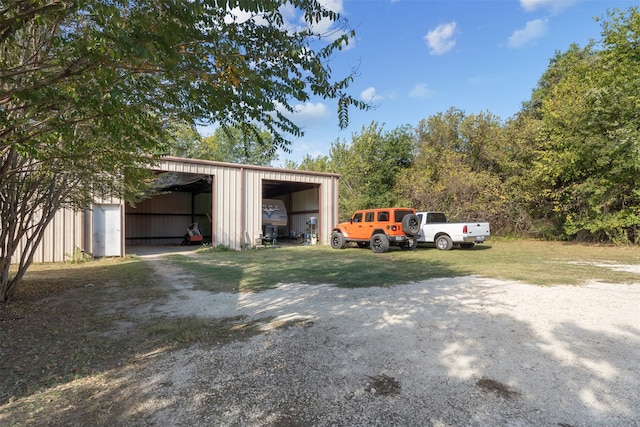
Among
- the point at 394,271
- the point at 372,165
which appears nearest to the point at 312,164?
the point at 372,165

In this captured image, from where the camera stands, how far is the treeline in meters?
15.0

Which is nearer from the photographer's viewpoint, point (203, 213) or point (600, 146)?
point (600, 146)

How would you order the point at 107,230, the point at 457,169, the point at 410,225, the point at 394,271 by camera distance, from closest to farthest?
the point at 394,271, the point at 410,225, the point at 107,230, the point at 457,169

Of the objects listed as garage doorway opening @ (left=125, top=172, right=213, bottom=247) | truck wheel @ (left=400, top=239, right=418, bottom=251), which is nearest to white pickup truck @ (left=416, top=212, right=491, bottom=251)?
truck wheel @ (left=400, top=239, right=418, bottom=251)

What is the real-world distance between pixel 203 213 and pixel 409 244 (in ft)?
57.9

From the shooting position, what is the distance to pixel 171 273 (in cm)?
1005

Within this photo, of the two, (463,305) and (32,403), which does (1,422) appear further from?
(463,305)

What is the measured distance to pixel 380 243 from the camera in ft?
47.4

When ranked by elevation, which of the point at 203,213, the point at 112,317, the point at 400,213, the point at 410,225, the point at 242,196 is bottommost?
the point at 112,317

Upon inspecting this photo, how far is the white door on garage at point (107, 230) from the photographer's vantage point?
1402 cm

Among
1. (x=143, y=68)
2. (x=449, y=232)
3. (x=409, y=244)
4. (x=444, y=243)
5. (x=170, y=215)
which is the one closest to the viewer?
(x=143, y=68)

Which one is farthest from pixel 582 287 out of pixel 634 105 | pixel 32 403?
pixel 634 105

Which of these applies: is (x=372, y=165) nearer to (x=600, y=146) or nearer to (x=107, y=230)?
(x=600, y=146)

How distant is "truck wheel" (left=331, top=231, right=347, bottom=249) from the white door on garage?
9.56m
